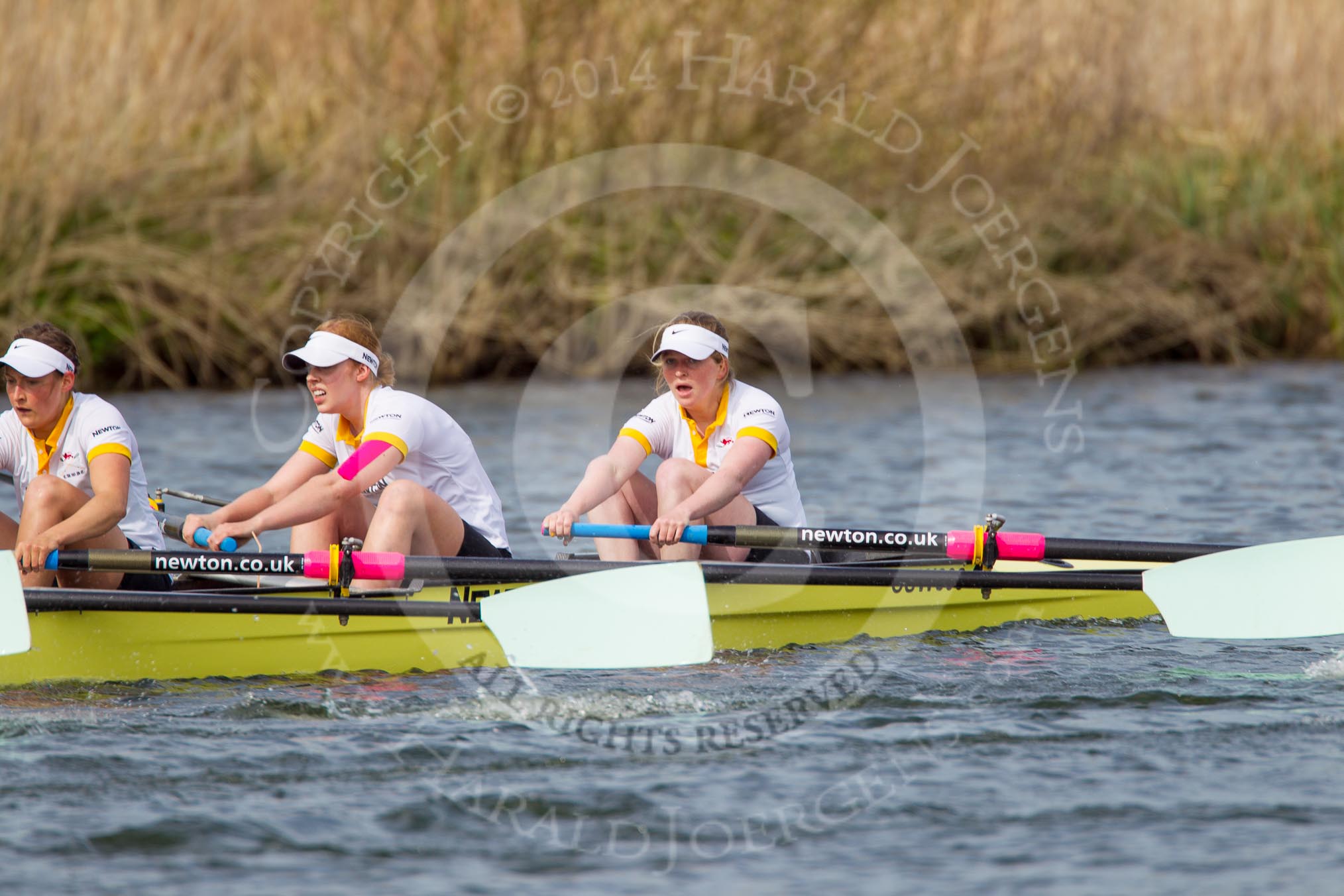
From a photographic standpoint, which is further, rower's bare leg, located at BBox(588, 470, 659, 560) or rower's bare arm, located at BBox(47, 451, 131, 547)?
rower's bare leg, located at BBox(588, 470, 659, 560)

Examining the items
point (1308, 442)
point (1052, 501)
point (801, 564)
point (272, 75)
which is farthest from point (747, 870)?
point (272, 75)

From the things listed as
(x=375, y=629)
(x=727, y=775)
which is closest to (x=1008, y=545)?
(x=727, y=775)

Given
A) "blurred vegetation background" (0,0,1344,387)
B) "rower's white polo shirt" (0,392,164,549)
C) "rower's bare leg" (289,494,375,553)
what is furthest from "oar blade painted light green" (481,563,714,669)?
"blurred vegetation background" (0,0,1344,387)

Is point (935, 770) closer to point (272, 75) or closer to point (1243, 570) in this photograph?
point (1243, 570)

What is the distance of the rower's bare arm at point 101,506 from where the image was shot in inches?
233

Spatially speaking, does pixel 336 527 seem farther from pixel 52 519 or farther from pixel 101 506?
pixel 52 519

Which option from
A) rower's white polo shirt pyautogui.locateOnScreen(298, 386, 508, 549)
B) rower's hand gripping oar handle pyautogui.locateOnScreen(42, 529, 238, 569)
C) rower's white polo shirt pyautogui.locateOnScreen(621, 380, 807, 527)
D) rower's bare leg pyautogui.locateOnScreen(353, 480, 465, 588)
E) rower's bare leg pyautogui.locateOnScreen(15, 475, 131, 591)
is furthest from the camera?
rower's white polo shirt pyautogui.locateOnScreen(621, 380, 807, 527)

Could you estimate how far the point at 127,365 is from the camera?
49.1 feet

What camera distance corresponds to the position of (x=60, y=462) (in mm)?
6156

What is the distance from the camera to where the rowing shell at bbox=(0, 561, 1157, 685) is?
598 cm

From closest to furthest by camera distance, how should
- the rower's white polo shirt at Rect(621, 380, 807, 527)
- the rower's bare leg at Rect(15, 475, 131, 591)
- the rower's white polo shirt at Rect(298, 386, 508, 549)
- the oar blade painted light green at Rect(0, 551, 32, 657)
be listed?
1. the oar blade painted light green at Rect(0, 551, 32, 657)
2. the rower's bare leg at Rect(15, 475, 131, 591)
3. the rower's white polo shirt at Rect(298, 386, 508, 549)
4. the rower's white polo shirt at Rect(621, 380, 807, 527)

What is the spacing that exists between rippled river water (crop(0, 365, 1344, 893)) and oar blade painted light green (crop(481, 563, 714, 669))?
0.13 meters

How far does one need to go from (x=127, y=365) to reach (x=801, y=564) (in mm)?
10036

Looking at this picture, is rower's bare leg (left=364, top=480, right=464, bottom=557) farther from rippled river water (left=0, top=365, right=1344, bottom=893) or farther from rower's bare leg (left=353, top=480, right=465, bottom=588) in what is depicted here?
rippled river water (left=0, top=365, right=1344, bottom=893)
